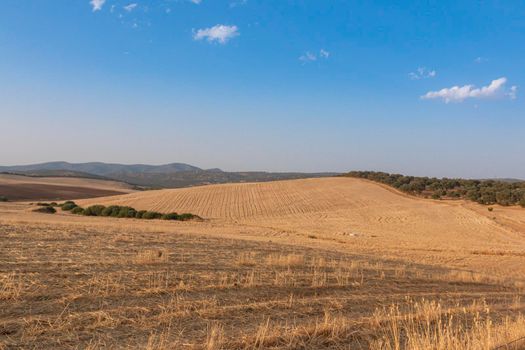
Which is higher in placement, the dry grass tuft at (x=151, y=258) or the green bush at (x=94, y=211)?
the dry grass tuft at (x=151, y=258)

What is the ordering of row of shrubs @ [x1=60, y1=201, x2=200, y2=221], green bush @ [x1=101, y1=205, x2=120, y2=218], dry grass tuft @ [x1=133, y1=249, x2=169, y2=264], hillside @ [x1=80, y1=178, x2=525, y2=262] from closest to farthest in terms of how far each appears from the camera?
dry grass tuft @ [x1=133, y1=249, x2=169, y2=264]
hillside @ [x1=80, y1=178, x2=525, y2=262]
row of shrubs @ [x1=60, y1=201, x2=200, y2=221]
green bush @ [x1=101, y1=205, x2=120, y2=218]

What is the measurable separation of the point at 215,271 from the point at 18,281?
4.78 meters

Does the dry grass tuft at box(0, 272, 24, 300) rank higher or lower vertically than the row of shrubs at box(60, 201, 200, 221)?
higher

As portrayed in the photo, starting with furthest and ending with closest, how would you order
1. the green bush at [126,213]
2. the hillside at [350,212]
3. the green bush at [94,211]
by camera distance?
1. the green bush at [94,211]
2. the green bush at [126,213]
3. the hillside at [350,212]

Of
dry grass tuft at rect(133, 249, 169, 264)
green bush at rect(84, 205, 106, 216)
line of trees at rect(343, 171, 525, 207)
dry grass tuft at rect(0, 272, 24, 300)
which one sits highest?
line of trees at rect(343, 171, 525, 207)

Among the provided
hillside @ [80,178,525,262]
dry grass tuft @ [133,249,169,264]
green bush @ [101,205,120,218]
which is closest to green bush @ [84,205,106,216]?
green bush @ [101,205,120,218]

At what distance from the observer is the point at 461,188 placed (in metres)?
67.3

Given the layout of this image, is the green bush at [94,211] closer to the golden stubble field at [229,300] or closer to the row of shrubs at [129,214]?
the row of shrubs at [129,214]

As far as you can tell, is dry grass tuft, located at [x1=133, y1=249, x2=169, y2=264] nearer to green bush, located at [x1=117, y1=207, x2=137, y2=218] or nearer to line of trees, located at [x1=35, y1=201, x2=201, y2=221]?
line of trees, located at [x1=35, y1=201, x2=201, y2=221]

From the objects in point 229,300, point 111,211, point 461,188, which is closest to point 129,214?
point 111,211

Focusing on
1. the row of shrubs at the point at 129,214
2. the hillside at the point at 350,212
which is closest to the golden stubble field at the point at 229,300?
the hillside at the point at 350,212

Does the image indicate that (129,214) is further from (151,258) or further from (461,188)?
(461,188)

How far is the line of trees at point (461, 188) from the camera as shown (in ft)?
185

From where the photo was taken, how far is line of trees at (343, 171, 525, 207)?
185ft
